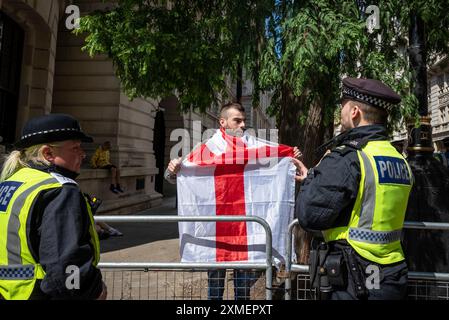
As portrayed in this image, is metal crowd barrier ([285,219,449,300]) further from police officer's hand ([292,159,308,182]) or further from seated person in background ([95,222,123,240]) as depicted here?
seated person in background ([95,222,123,240])

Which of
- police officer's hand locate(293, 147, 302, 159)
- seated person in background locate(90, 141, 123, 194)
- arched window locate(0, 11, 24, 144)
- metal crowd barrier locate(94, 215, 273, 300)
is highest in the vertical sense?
arched window locate(0, 11, 24, 144)

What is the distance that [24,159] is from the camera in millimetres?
2082

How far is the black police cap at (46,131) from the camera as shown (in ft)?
6.60

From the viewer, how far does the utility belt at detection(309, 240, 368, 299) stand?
2186mm

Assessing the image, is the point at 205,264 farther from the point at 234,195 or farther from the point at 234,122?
the point at 234,122

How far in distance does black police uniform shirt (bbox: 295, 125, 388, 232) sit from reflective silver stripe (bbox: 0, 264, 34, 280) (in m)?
1.36

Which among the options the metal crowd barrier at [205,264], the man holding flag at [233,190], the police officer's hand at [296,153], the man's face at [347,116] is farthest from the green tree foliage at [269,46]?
the man's face at [347,116]

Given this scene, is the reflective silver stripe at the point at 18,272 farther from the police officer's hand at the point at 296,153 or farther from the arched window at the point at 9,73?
the arched window at the point at 9,73

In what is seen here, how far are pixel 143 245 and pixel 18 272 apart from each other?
23.8 ft

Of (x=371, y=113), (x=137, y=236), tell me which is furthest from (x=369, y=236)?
(x=137, y=236)

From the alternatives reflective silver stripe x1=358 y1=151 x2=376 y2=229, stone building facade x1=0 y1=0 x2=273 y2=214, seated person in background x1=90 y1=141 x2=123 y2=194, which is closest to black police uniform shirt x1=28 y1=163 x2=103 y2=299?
reflective silver stripe x1=358 y1=151 x2=376 y2=229

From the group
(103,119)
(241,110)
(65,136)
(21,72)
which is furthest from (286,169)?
(103,119)
